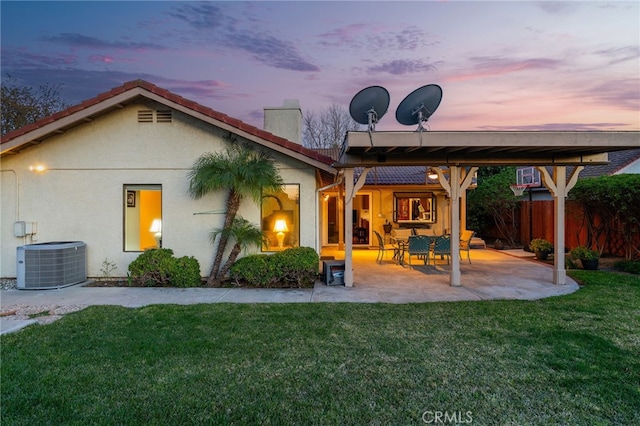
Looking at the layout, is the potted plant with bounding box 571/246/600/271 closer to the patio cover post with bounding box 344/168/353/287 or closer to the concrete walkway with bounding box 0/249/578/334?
the concrete walkway with bounding box 0/249/578/334

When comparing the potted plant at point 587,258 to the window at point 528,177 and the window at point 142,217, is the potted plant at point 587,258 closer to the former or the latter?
the window at point 528,177

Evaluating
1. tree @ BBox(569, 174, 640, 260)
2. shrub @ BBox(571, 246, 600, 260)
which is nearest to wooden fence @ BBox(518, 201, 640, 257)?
tree @ BBox(569, 174, 640, 260)

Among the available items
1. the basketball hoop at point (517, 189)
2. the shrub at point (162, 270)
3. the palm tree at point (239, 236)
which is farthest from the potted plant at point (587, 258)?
the shrub at point (162, 270)

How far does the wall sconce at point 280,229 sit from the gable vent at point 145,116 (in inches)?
152

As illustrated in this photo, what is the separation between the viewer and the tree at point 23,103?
20594 mm

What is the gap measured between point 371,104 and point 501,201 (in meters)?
11.3

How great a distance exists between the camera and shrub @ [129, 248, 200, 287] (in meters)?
7.94

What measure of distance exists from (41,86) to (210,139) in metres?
21.0

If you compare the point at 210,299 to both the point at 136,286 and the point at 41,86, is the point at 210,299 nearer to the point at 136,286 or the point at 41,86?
the point at 136,286

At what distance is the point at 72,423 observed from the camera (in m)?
2.84

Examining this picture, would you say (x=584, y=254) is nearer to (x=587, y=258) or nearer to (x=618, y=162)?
(x=587, y=258)

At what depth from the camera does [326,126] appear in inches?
1211

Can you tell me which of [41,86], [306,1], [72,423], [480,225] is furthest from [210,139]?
[41,86]

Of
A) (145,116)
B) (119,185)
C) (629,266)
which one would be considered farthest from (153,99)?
(629,266)
